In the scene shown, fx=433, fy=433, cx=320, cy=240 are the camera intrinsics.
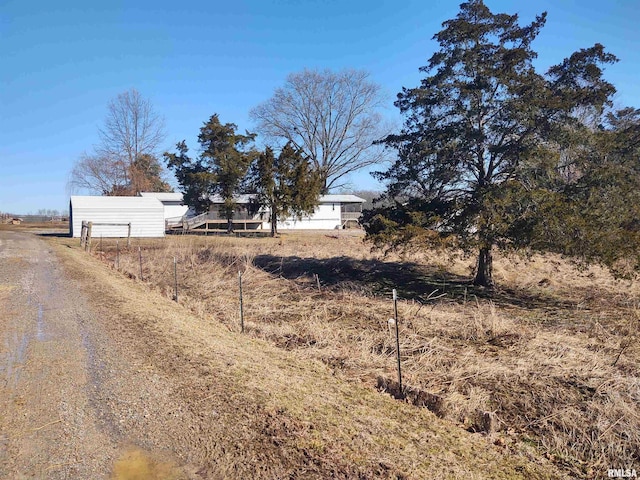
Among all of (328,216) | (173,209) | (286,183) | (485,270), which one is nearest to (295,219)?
(328,216)

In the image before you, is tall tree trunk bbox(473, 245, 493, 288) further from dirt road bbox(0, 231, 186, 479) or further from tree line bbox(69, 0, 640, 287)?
dirt road bbox(0, 231, 186, 479)

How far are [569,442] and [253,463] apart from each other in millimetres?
3094

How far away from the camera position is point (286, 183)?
1309 inches

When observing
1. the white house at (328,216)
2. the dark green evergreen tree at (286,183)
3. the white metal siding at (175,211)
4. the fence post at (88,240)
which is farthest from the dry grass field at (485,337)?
the white metal siding at (175,211)

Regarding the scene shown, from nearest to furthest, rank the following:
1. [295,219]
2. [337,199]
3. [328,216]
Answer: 1. [295,219]
2. [328,216]
3. [337,199]

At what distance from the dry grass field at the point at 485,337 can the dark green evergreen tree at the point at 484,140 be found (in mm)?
2040

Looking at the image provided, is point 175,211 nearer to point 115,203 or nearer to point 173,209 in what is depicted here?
point 173,209

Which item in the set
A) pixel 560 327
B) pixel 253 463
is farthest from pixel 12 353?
pixel 560 327

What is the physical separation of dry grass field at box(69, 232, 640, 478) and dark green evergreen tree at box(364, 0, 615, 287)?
2040mm

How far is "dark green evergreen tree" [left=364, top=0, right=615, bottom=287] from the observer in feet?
37.4

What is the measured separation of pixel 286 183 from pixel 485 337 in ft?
87.9

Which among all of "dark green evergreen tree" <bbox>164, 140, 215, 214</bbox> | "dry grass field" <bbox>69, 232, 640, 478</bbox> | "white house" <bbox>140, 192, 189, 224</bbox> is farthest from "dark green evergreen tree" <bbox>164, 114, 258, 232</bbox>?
"dry grass field" <bbox>69, 232, 640, 478</bbox>

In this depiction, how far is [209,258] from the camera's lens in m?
18.7

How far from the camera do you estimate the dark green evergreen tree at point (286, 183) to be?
108ft
